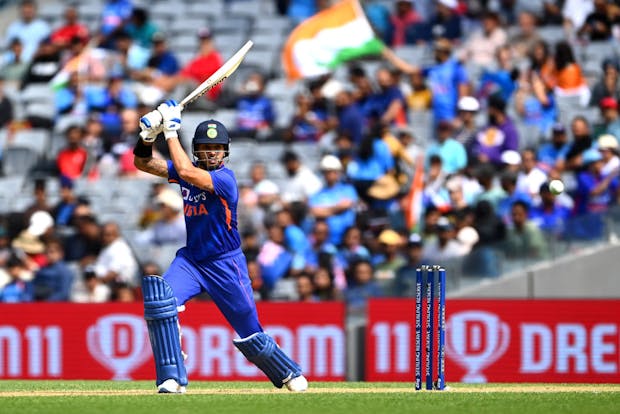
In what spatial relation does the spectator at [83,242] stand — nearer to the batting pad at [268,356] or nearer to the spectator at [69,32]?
the spectator at [69,32]

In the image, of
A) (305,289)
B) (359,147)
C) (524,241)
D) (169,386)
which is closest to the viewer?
(169,386)

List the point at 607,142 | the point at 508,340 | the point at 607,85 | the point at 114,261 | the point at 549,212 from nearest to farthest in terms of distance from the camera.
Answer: the point at 508,340
the point at 549,212
the point at 114,261
the point at 607,142
the point at 607,85

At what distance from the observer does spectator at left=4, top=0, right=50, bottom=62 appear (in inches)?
888

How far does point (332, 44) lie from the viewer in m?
20.0

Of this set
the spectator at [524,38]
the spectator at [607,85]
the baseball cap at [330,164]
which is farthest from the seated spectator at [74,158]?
the spectator at [607,85]

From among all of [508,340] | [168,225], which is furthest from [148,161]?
[168,225]

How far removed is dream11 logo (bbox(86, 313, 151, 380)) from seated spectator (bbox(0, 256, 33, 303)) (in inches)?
40.9

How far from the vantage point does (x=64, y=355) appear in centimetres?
1595

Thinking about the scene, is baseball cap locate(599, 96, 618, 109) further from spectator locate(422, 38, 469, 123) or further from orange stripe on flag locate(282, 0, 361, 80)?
orange stripe on flag locate(282, 0, 361, 80)

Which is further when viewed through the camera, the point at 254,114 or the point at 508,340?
the point at 254,114

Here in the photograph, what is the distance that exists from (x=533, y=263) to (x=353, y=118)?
12.6ft

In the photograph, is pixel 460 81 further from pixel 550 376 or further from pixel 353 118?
pixel 550 376

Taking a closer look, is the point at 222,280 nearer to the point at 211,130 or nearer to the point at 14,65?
the point at 211,130

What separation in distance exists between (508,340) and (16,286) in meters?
5.27
